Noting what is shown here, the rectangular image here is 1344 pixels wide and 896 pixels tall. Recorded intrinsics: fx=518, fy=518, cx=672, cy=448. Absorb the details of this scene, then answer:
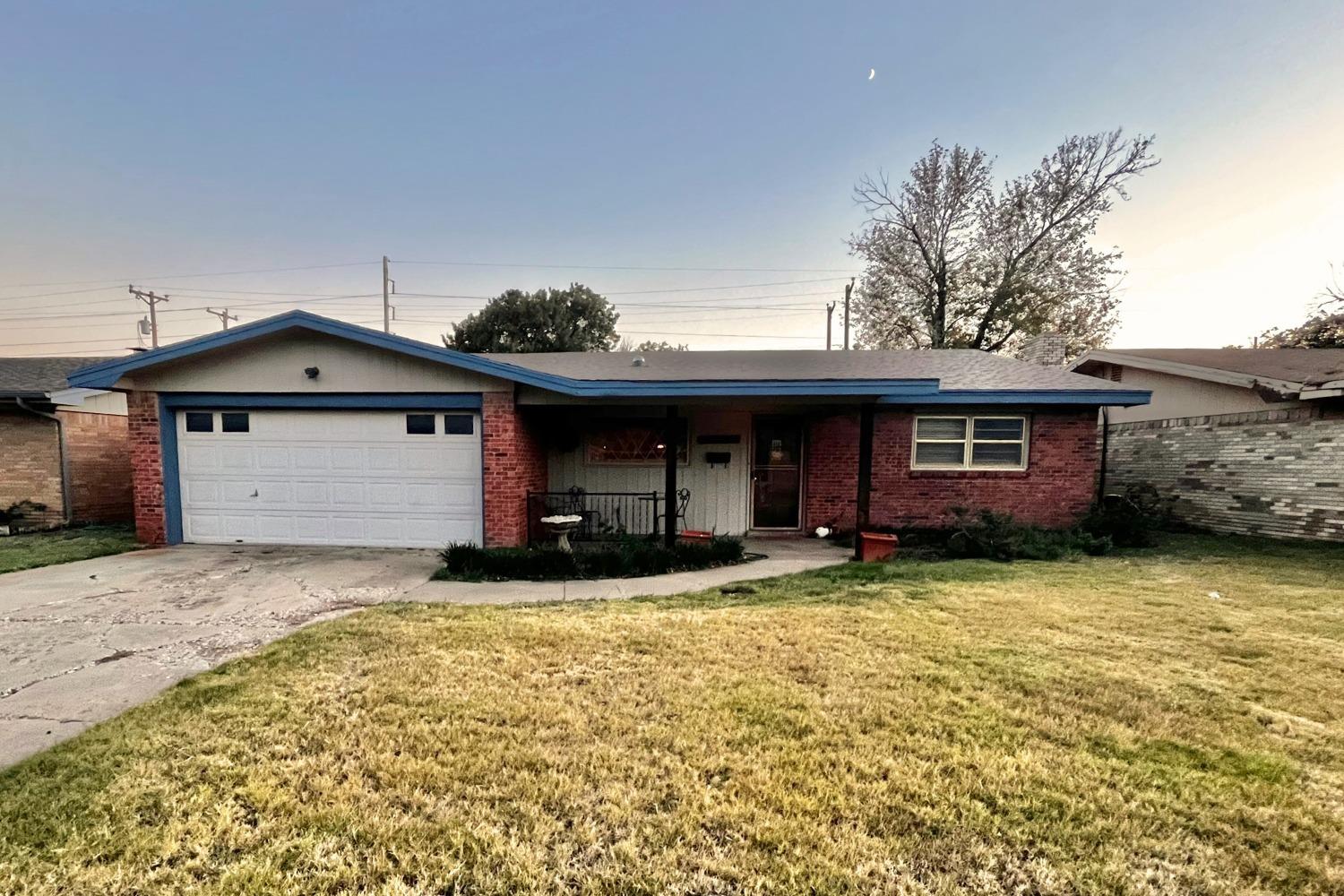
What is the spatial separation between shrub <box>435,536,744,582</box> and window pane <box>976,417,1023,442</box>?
5.59 m

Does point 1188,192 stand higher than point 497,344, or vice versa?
point 1188,192

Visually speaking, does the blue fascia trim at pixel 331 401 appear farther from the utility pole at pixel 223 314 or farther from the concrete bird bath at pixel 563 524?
the utility pole at pixel 223 314

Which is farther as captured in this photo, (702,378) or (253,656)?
(702,378)

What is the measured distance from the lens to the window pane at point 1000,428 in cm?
Answer: 933

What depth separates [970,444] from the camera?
30.7ft

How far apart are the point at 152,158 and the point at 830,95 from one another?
590 inches

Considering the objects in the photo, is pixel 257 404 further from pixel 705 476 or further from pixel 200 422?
pixel 705 476

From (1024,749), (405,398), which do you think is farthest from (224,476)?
(1024,749)

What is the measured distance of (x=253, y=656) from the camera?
3.84m

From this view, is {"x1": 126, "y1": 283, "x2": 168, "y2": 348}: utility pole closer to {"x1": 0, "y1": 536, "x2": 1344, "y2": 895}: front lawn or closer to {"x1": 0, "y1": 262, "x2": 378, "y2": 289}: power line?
{"x1": 0, "y1": 262, "x2": 378, "y2": 289}: power line

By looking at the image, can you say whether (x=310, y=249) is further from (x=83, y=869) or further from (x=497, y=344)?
(x=83, y=869)

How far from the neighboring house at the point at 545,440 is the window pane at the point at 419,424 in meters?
0.04

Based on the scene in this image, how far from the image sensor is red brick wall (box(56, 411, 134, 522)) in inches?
392

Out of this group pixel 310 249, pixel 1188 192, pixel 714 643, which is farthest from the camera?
pixel 310 249
